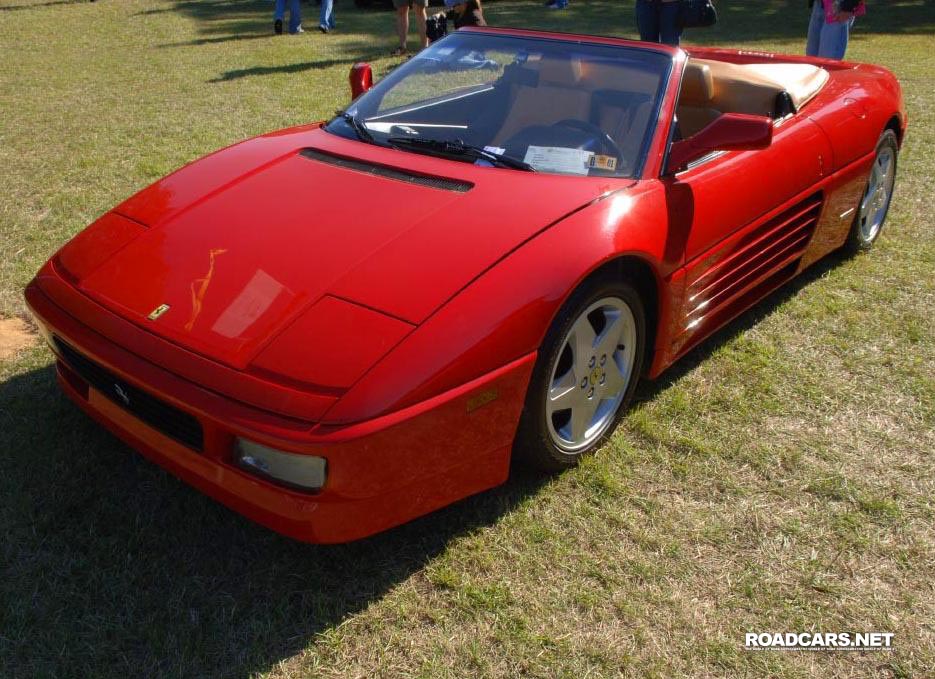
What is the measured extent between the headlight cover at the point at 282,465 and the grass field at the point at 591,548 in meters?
0.38

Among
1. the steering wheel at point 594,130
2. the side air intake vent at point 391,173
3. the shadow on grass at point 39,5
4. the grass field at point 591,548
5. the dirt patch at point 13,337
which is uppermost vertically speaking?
the steering wheel at point 594,130

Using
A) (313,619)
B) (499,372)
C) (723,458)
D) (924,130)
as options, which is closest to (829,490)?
(723,458)

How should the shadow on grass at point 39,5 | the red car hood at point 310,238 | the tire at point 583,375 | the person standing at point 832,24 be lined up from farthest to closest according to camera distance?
the shadow on grass at point 39,5 < the person standing at point 832,24 < the tire at point 583,375 < the red car hood at point 310,238

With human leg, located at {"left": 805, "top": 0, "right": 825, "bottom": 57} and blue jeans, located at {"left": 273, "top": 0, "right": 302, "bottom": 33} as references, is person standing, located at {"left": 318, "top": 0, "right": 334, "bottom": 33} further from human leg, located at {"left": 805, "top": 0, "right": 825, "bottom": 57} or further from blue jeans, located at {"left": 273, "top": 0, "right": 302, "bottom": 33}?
human leg, located at {"left": 805, "top": 0, "right": 825, "bottom": 57}

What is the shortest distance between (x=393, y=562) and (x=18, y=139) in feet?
18.8

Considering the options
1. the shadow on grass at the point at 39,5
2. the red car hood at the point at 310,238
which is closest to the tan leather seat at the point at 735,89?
the red car hood at the point at 310,238

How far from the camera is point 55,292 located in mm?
2447

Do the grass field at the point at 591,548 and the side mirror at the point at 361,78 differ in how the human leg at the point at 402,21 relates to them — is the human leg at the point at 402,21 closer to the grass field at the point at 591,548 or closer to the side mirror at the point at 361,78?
the side mirror at the point at 361,78

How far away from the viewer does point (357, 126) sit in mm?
3088

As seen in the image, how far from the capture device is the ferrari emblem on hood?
2205mm

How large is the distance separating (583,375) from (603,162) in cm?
73

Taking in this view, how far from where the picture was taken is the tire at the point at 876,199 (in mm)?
4062

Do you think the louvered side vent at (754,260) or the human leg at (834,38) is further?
the human leg at (834,38)

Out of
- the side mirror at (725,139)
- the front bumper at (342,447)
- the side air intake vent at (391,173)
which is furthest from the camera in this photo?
the side mirror at (725,139)
